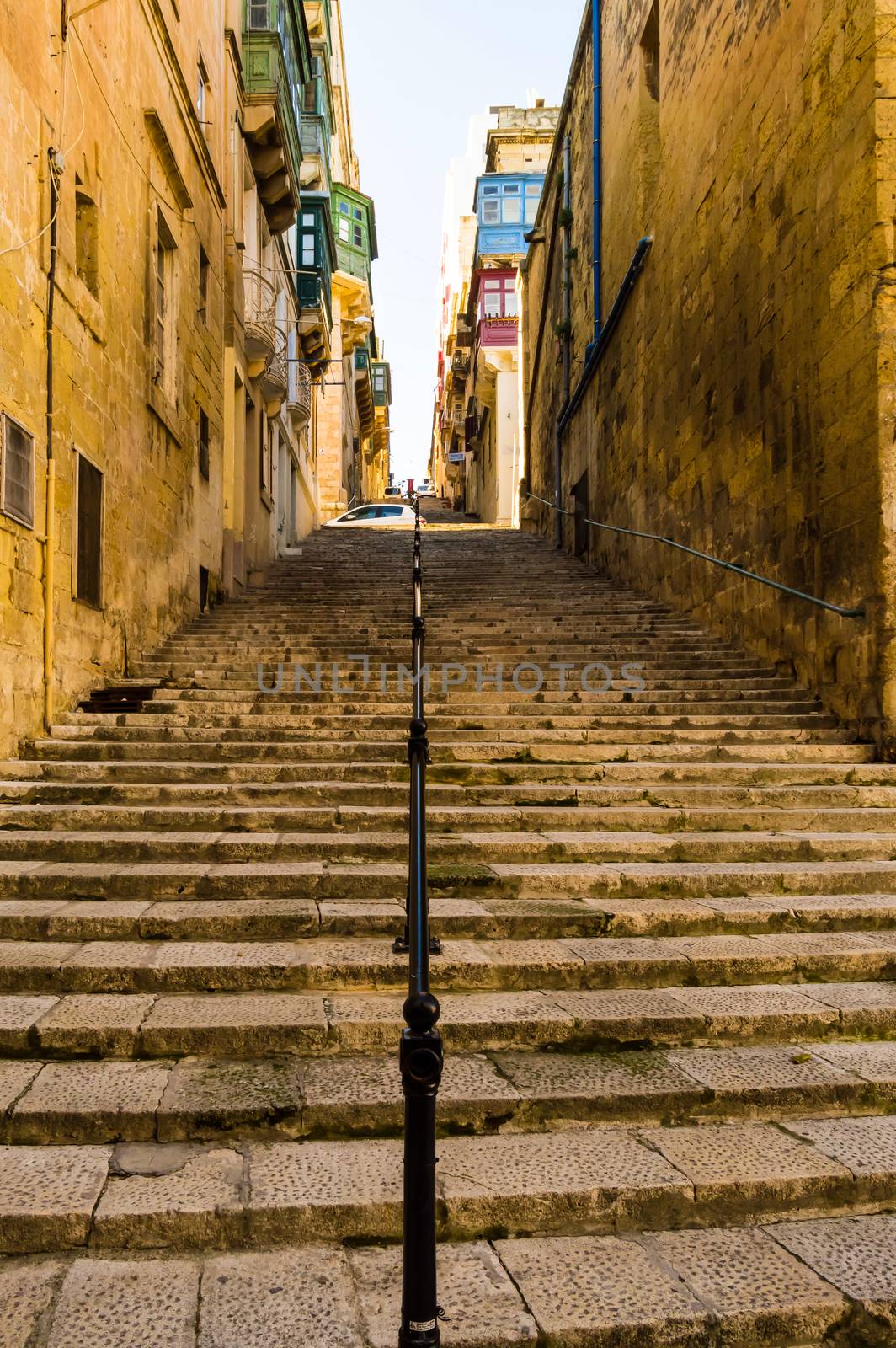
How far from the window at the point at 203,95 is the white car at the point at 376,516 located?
12.7 metres

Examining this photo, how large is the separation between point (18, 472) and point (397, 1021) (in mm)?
4597

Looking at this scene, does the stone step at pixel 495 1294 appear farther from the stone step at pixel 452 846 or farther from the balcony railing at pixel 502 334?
the balcony railing at pixel 502 334

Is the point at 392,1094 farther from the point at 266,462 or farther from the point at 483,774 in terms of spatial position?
the point at 266,462

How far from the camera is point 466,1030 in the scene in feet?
A: 11.6

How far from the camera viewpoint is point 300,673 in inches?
340

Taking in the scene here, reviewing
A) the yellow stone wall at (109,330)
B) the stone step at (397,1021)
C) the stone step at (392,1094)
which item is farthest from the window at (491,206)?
the stone step at (392,1094)

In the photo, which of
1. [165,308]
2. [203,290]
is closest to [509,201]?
[203,290]

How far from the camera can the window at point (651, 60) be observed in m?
14.2

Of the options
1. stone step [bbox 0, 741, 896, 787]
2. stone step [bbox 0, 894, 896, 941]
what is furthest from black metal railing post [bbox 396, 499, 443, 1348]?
stone step [bbox 0, 741, 896, 787]

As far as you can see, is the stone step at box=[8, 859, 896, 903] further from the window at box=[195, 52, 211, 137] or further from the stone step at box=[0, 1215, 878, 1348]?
the window at box=[195, 52, 211, 137]

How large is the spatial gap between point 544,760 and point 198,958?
3.33m

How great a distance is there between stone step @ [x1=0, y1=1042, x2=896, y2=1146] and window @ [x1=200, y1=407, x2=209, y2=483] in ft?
32.1

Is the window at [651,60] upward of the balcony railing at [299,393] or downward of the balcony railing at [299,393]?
upward

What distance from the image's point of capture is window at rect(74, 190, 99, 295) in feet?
25.8
